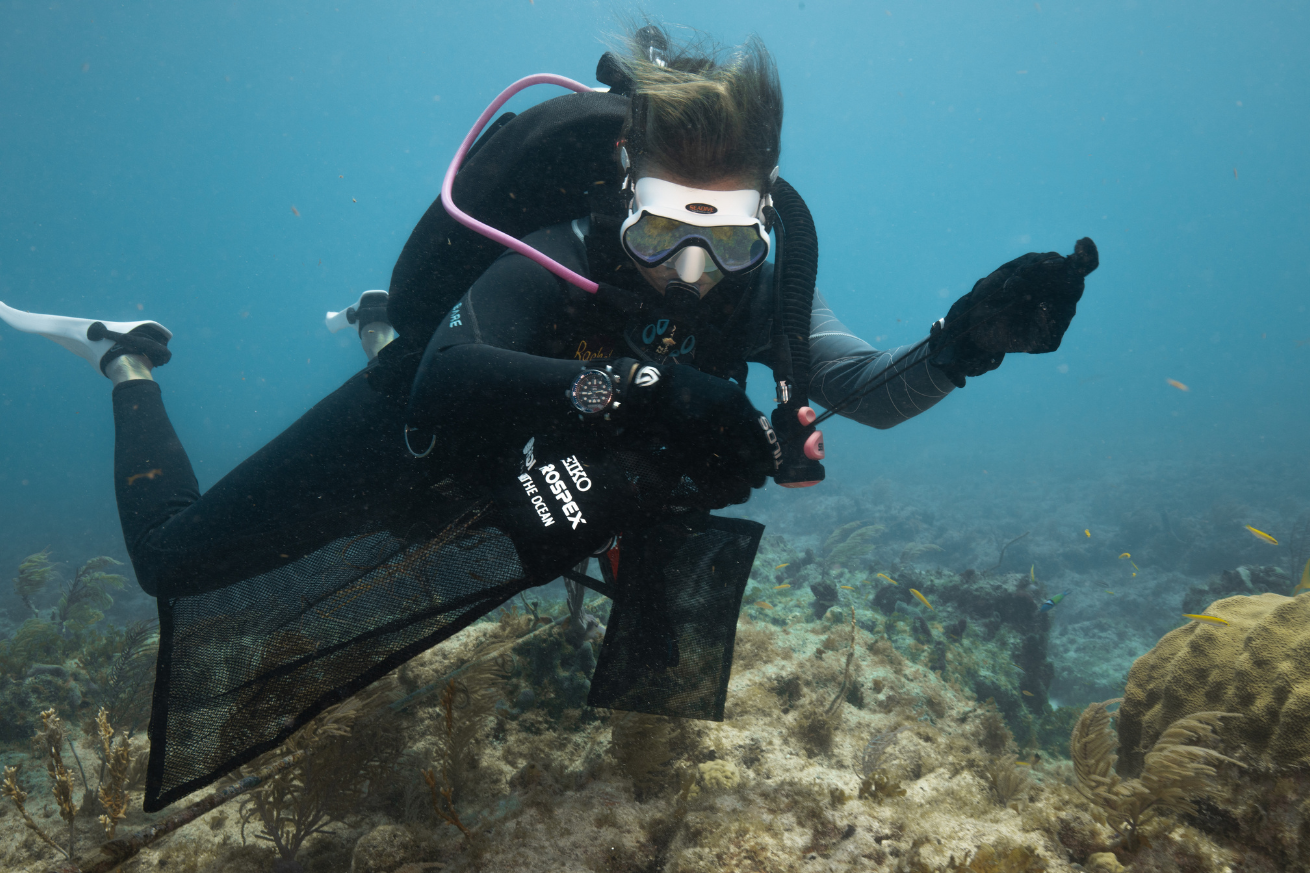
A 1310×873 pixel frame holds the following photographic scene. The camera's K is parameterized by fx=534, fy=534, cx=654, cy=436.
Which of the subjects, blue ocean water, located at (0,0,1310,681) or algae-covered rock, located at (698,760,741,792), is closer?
algae-covered rock, located at (698,760,741,792)

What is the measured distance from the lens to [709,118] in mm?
2076

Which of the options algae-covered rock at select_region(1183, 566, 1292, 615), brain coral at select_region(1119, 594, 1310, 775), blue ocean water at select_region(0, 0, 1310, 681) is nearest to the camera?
brain coral at select_region(1119, 594, 1310, 775)

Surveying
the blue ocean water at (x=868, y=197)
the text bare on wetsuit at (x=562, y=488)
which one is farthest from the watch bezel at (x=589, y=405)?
the blue ocean water at (x=868, y=197)

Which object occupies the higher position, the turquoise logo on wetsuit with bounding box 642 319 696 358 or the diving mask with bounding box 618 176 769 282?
the diving mask with bounding box 618 176 769 282

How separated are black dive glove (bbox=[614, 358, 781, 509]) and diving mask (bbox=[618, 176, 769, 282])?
80 centimetres

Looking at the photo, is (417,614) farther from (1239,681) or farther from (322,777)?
(1239,681)

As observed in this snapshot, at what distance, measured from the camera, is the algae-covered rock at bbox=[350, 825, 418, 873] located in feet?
6.21

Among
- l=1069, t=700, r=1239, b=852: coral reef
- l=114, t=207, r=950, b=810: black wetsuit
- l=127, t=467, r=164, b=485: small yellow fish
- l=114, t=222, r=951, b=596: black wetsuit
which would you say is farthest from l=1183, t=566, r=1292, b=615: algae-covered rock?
l=127, t=467, r=164, b=485: small yellow fish

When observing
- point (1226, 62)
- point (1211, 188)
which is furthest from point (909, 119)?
point (1211, 188)

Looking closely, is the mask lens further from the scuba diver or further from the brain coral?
the brain coral

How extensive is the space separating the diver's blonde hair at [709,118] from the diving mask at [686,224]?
0.08 metres

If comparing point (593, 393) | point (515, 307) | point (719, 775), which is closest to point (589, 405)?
point (593, 393)

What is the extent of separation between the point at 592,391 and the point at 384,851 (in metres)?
1.86

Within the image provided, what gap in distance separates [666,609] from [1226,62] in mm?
167563
